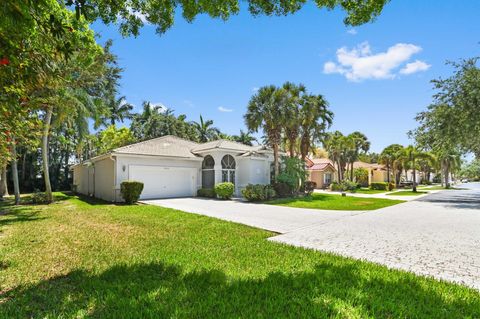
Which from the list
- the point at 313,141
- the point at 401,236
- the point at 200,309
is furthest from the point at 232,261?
the point at 313,141

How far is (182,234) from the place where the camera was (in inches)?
347

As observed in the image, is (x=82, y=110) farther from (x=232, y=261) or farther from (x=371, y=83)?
(x=371, y=83)

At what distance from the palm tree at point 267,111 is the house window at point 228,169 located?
3.16 m

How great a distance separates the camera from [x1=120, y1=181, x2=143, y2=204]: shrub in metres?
17.7

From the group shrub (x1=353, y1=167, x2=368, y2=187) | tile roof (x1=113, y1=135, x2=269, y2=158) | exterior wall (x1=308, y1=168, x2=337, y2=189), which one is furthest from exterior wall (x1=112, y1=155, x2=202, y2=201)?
→ shrub (x1=353, y1=167, x2=368, y2=187)

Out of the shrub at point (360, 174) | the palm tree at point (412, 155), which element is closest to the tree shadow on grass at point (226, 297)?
the palm tree at point (412, 155)

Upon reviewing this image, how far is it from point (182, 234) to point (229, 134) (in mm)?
43527

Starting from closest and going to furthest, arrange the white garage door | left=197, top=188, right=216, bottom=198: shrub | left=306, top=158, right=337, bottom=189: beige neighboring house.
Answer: the white garage door < left=197, top=188, right=216, bottom=198: shrub < left=306, top=158, right=337, bottom=189: beige neighboring house

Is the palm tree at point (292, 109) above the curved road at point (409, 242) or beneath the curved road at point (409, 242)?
above

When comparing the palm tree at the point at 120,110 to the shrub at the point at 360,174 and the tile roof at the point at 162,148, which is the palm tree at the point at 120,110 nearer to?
the tile roof at the point at 162,148

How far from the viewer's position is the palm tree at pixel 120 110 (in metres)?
43.2

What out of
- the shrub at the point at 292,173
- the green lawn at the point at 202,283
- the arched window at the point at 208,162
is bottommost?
the green lawn at the point at 202,283

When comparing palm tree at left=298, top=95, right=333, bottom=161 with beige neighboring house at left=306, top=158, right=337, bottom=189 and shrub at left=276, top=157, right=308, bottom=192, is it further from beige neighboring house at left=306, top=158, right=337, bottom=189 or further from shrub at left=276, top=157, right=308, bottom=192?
beige neighboring house at left=306, top=158, right=337, bottom=189

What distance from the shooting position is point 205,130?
154 ft
